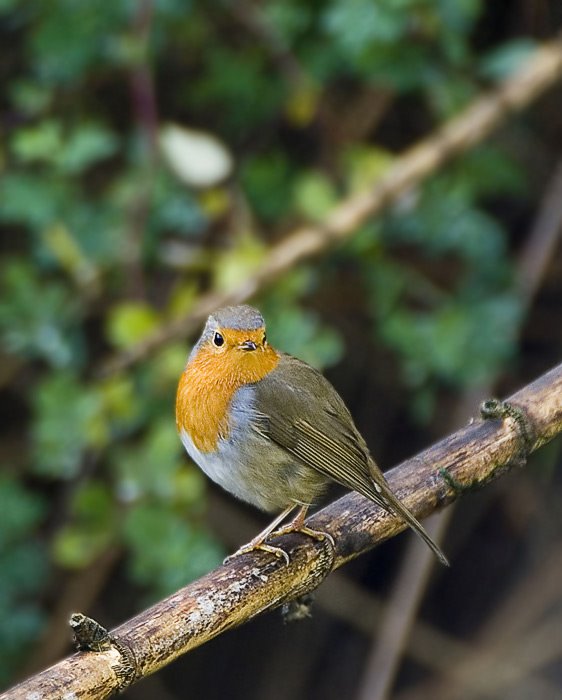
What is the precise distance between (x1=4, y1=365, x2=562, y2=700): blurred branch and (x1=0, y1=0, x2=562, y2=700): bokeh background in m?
1.31

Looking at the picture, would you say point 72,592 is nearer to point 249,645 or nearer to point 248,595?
point 249,645

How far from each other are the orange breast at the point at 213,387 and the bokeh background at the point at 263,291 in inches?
32.5

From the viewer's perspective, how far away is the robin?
314cm

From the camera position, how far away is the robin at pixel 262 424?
3143 millimetres

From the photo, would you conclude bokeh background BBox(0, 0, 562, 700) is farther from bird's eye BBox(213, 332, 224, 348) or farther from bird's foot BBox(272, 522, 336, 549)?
bird's foot BBox(272, 522, 336, 549)

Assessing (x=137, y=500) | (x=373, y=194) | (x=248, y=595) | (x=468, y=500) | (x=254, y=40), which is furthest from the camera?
(x=468, y=500)

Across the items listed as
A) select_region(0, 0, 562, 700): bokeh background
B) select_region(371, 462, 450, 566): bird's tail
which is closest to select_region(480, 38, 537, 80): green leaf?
select_region(0, 0, 562, 700): bokeh background

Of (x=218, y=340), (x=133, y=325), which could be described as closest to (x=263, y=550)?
(x=218, y=340)

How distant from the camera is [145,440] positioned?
4551 millimetres

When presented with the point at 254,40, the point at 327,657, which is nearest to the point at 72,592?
the point at 327,657

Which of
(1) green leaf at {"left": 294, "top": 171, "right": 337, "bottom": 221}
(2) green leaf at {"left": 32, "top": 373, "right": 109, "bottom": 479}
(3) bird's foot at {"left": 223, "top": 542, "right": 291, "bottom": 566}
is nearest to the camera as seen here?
(3) bird's foot at {"left": 223, "top": 542, "right": 291, "bottom": 566}

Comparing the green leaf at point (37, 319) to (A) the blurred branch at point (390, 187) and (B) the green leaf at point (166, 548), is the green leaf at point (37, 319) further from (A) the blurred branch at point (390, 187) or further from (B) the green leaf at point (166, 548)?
(B) the green leaf at point (166, 548)

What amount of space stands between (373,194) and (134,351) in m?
1.09

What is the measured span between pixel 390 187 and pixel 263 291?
0.64m
